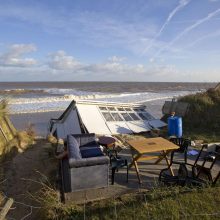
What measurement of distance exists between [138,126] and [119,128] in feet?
3.79

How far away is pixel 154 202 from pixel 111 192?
1.08m

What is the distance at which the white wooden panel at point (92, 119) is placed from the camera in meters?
12.3

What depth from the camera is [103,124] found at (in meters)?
12.9

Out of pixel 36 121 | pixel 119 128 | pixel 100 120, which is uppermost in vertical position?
pixel 100 120

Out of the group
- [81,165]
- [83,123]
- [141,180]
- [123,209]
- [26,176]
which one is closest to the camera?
[123,209]

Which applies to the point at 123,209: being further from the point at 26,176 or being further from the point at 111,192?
the point at 26,176

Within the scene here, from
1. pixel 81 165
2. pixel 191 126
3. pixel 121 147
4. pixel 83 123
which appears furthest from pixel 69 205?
pixel 191 126

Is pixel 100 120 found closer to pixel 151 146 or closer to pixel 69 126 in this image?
pixel 69 126

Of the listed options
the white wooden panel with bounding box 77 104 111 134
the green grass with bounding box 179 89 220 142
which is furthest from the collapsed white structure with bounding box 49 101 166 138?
the green grass with bounding box 179 89 220 142

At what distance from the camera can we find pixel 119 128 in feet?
42.9

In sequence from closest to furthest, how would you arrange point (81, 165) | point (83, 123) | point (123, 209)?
point (123, 209), point (81, 165), point (83, 123)

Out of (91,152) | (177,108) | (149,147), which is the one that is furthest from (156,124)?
(149,147)

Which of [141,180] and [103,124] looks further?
[103,124]

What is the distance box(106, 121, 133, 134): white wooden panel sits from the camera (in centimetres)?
1283
